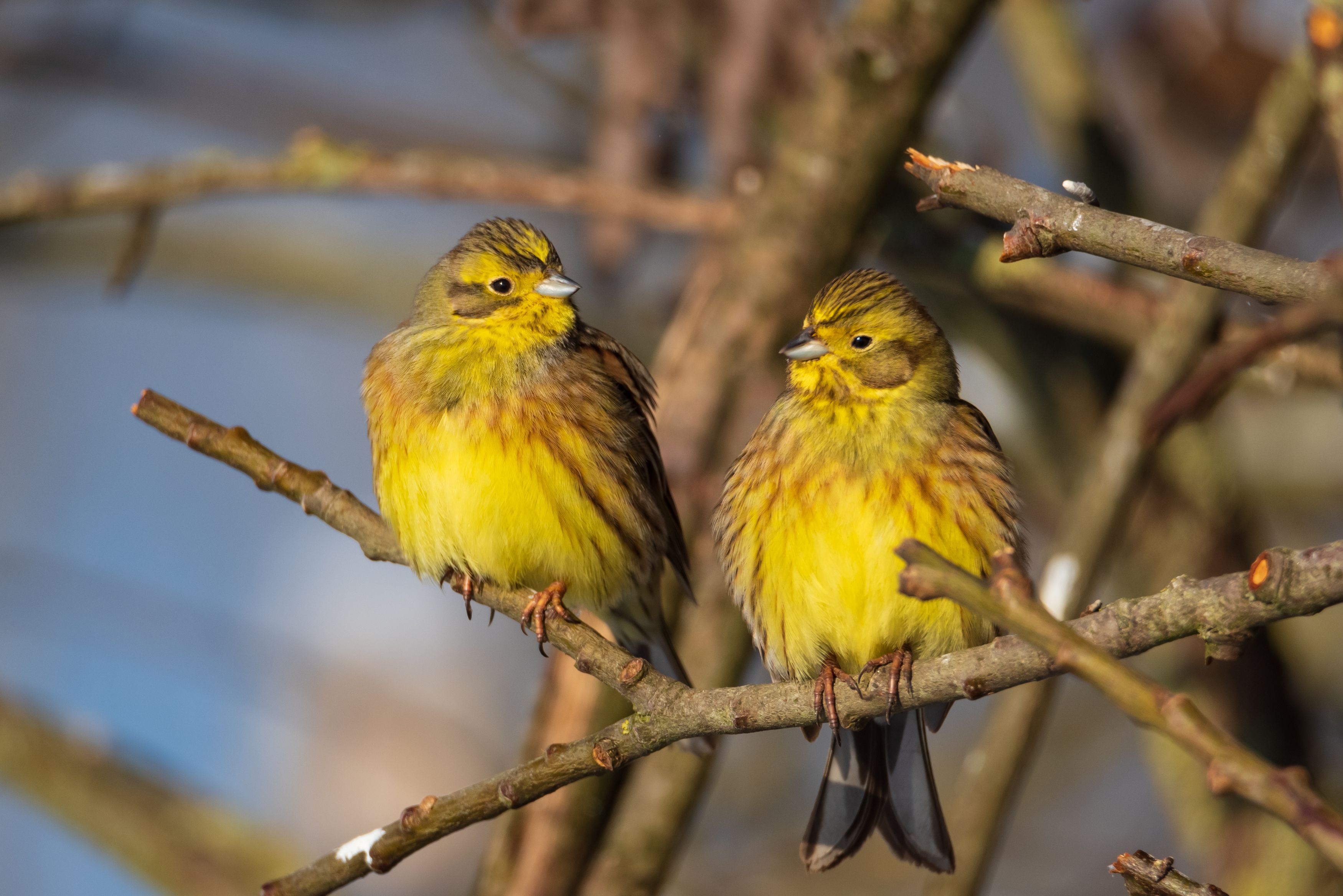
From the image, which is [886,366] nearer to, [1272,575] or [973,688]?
[973,688]

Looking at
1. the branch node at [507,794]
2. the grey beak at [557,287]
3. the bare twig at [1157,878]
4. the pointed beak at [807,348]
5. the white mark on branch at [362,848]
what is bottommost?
the white mark on branch at [362,848]

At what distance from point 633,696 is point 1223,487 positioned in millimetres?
4019

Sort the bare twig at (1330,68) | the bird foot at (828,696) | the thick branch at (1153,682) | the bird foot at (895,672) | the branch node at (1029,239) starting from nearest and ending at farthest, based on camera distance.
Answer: the thick branch at (1153,682), the bare twig at (1330,68), the branch node at (1029,239), the bird foot at (895,672), the bird foot at (828,696)

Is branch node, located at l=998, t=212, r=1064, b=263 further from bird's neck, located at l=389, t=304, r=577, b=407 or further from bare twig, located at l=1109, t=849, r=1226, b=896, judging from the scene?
bird's neck, located at l=389, t=304, r=577, b=407

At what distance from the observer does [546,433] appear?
12.5 feet

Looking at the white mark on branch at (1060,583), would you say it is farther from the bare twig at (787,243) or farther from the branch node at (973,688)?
the branch node at (973,688)

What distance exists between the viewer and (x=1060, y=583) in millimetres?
4473

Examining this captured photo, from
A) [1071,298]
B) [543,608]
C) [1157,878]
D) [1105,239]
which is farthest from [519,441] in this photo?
[1071,298]

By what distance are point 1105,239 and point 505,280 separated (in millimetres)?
2246

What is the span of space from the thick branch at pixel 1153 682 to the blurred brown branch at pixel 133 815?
4396 millimetres

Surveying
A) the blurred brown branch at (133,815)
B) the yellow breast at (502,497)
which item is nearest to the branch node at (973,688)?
the yellow breast at (502,497)

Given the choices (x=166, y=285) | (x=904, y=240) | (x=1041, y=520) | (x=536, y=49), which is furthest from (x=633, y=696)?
(x=536, y=49)

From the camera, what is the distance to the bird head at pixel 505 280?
155 inches

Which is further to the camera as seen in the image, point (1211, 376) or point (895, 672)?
point (1211, 376)
